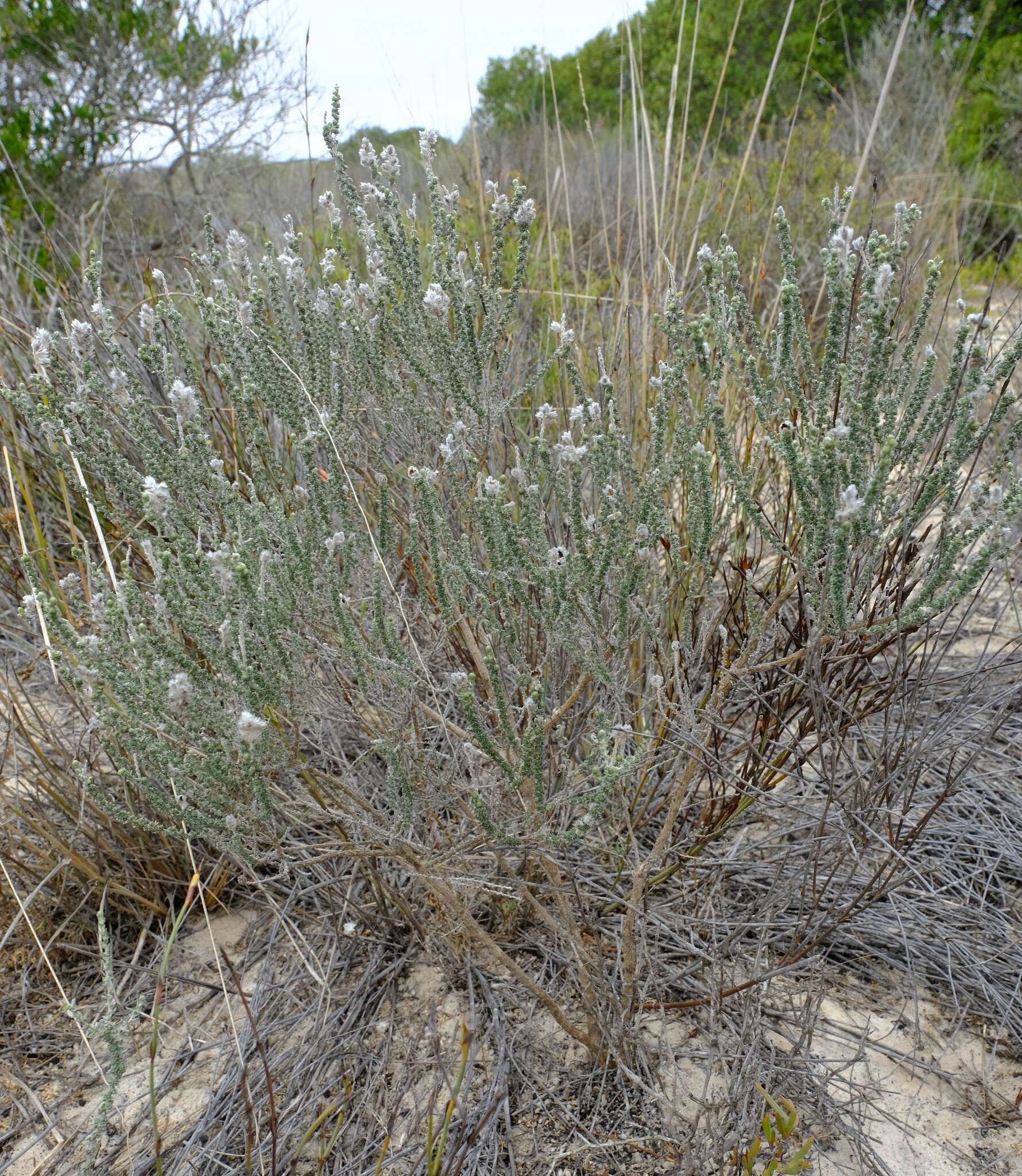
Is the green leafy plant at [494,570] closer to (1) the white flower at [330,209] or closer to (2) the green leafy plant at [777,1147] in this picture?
(1) the white flower at [330,209]

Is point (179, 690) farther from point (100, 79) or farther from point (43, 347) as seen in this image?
point (100, 79)

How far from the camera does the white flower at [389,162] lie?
203cm

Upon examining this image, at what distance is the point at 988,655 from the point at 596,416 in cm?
192

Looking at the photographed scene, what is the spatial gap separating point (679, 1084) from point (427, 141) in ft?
7.31

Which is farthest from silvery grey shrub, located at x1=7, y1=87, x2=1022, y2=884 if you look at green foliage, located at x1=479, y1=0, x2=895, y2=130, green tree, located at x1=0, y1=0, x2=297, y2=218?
green foliage, located at x1=479, y1=0, x2=895, y2=130

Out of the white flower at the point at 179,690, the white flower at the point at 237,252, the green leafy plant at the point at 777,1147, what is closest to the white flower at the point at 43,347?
the white flower at the point at 237,252

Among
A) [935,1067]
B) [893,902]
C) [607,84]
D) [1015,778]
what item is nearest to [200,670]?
[893,902]

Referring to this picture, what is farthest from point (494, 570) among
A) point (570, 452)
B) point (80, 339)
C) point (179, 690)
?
point (80, 339)

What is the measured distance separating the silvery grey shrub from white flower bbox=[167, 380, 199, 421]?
0.04 feet

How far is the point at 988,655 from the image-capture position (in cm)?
276

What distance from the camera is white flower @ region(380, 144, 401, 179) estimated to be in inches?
80.0

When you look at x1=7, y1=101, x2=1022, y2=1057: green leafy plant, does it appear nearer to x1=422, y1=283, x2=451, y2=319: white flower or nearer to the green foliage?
x1=422, y1=283, x2=451, y2=319: white flower

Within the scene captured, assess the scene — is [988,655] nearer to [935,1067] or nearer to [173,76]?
[935,1067]

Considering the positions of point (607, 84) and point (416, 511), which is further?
point (607, 84)
